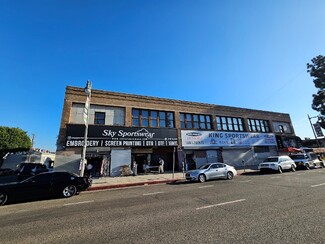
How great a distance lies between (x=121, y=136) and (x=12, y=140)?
119ft

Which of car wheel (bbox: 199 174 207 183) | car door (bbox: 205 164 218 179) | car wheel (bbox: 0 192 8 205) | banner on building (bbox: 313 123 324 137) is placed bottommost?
car wheel (bbox: 0 192 8 205)

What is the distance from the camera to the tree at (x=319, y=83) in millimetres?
32750

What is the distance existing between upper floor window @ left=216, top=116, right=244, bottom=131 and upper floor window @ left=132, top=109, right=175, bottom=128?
805 centimetres

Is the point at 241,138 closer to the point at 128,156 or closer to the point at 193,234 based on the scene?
the point at 128,156

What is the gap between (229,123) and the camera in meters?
28.0

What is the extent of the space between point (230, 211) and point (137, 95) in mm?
18482

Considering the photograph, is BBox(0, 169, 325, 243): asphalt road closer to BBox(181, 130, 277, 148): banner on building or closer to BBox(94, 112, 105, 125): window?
BBox(94, 112, 105, 125): window

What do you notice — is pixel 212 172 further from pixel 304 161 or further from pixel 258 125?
pixel 258 125

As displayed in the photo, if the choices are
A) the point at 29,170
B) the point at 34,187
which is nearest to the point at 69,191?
the point at 34,187

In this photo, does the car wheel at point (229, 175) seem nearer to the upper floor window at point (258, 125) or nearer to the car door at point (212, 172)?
the car door at point (212, 172)

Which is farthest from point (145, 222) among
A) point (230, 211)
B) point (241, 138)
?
point (241, 138)

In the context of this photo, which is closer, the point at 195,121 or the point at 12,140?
the point at 195,121

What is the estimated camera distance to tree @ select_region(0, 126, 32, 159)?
38197mm

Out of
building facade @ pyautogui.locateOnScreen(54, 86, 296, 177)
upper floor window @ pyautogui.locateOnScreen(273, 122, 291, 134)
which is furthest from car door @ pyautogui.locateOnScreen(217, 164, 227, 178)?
upper floor window @ pyautogui.locateOnScreen(273, 122, 291, 134)
